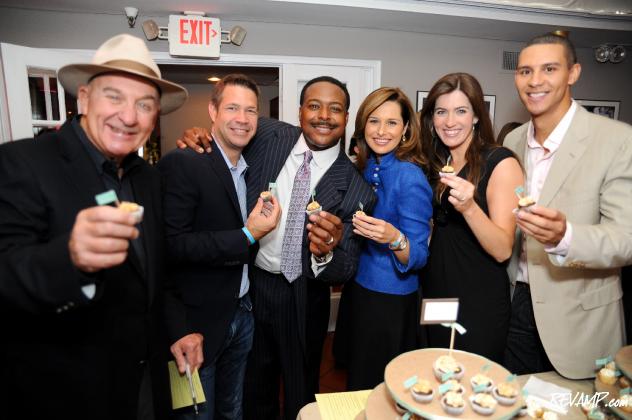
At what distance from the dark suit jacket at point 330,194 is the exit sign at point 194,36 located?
7.27 ft

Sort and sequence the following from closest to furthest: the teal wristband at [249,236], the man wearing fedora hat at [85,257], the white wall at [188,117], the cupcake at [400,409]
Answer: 1. the man wearing fedora hat at [85,257]
2. the cupcake at [400,409]
3. the teal wristband at [249,236]
4. the white wall at [188,117]

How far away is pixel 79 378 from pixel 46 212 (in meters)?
0.49

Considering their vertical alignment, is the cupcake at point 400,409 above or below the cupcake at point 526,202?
below

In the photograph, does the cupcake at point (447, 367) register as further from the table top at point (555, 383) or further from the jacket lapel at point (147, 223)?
the jacket lapel at point (147, 223)

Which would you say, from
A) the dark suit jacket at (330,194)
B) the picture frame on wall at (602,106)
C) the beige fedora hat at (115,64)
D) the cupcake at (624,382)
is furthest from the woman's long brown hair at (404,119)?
the picture frame on wall at (602,106)

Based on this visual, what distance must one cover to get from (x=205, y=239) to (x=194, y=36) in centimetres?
284

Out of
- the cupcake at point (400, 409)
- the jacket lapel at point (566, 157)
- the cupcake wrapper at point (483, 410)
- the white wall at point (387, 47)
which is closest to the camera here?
the cupcake wrapper at point (483, 410)

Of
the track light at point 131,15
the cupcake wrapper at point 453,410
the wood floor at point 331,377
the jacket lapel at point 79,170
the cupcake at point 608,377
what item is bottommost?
the wood floor at point 331,377

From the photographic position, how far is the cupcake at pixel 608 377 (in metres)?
1.40

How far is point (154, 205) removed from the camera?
149cm

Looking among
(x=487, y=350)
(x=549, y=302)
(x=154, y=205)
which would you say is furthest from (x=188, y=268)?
(x=549, y=302)

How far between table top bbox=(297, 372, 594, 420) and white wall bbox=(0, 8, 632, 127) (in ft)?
11.5

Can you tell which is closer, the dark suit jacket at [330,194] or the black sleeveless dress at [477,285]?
the black sleeveless dress at [477,285]

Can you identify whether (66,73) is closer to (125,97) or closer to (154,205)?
(125,97)
